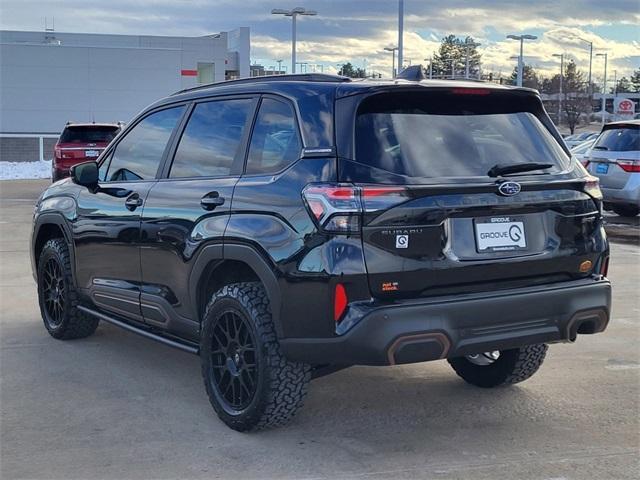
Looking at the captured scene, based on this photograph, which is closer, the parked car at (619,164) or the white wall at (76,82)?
the parked car at (619,164)

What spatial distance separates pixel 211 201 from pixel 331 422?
55.9 inches

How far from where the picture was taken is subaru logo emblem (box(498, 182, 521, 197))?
397cm

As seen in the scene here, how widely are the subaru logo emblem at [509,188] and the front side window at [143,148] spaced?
220cm

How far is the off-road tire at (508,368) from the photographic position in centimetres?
493

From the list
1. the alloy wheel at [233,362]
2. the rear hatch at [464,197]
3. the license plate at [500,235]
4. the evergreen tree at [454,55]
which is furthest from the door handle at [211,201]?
the evergreen tree at [454,55]

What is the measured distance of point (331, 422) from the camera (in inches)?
178

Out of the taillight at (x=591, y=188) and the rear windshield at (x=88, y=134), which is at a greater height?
the rear windshield at (x=88, y=134)

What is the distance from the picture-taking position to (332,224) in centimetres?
369

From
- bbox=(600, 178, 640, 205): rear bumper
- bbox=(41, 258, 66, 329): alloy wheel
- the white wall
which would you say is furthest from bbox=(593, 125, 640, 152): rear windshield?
the white wall

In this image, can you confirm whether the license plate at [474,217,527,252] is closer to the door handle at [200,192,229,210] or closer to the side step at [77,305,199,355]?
the door handle at [200,192,229,210]

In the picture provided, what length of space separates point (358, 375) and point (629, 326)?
273 cm

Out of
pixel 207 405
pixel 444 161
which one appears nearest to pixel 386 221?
pixel 444 161

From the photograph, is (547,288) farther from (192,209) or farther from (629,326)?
(629,326)

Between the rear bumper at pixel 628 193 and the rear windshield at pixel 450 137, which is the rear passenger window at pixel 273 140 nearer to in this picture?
the rear windshield at pixel 450 137
